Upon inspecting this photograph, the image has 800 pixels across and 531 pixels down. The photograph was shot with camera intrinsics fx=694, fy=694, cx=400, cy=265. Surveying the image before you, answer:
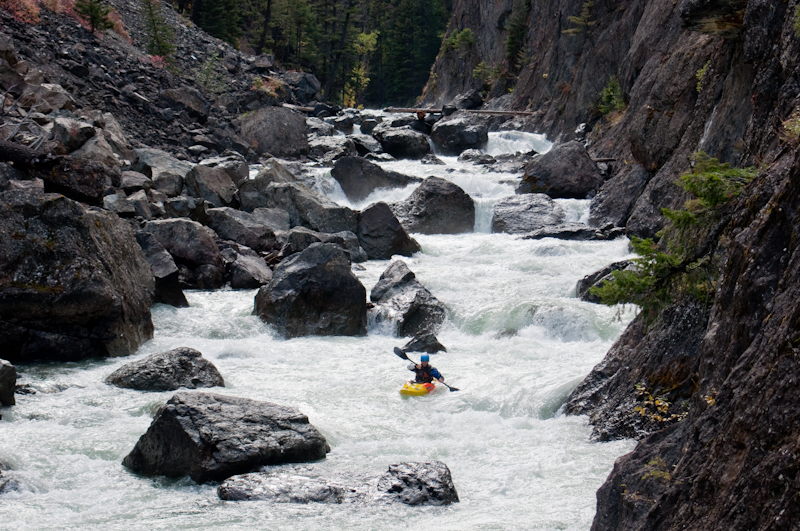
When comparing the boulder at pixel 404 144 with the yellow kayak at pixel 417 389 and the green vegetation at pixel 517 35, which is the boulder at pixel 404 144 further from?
the yellow kayak at pixel 417 389

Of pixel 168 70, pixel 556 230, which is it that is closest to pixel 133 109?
pixel 168 70

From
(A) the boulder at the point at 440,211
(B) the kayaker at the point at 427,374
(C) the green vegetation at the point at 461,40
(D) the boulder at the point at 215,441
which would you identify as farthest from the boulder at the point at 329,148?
(C) the green vegetation at the point at 461,40

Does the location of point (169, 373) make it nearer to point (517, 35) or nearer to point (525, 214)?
point (525, 214)

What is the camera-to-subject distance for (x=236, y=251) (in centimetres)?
1588

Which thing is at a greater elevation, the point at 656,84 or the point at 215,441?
the point at 656,84

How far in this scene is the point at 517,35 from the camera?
39.8 metres

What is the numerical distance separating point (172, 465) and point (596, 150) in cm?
2063

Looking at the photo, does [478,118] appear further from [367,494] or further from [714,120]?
[367,494]

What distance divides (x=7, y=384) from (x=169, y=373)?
1.95 m

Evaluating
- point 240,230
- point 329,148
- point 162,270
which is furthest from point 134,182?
point 329,148

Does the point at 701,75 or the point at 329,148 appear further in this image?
the point at 329,148

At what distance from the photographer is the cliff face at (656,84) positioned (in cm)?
1005

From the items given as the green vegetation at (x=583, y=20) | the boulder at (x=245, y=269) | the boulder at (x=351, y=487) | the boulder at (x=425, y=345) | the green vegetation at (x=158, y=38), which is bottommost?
the boulder at (x=425, y=345)

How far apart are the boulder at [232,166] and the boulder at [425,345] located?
34.1 feet
